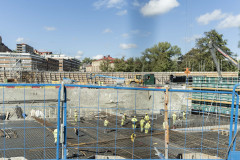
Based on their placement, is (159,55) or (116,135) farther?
(159,55)

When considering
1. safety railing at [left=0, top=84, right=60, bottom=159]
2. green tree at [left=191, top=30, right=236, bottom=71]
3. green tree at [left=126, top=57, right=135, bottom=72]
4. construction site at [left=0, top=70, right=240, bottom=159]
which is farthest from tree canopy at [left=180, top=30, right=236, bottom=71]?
safety railing at [left=0, top=84, right=60, bottom=159]

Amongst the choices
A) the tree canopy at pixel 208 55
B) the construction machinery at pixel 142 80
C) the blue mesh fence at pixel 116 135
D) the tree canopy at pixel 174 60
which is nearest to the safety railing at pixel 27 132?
the blue mesh fence at pixel 116 135

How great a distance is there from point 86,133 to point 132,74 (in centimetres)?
3129

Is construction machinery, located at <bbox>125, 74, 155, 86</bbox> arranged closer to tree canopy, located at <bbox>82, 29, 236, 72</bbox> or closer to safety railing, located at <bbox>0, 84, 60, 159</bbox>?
tree canopy, located at <bbox>82, 29, 236, 72</bbox>

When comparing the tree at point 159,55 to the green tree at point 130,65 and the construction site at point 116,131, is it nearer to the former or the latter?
the green tree at point 130,65

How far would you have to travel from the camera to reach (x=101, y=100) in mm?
22312

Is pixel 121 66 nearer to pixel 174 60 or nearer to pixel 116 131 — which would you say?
pixel 174 60

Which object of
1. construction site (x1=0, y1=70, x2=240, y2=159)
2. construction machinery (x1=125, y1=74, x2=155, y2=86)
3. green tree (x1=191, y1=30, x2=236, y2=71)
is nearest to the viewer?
construction site (x1=0, y1=70, x2=240, y2=159)

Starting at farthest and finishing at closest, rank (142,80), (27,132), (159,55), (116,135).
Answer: (159,55)
(142,80)
(27,132)
(116,135)

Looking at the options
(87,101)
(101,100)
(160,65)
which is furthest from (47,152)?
(160,65)

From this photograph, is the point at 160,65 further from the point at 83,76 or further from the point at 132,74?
the point at 83,76

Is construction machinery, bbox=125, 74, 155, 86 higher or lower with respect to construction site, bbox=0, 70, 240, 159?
higher

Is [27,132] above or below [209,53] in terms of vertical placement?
below

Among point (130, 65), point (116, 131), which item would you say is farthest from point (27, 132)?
point (130, 65)
